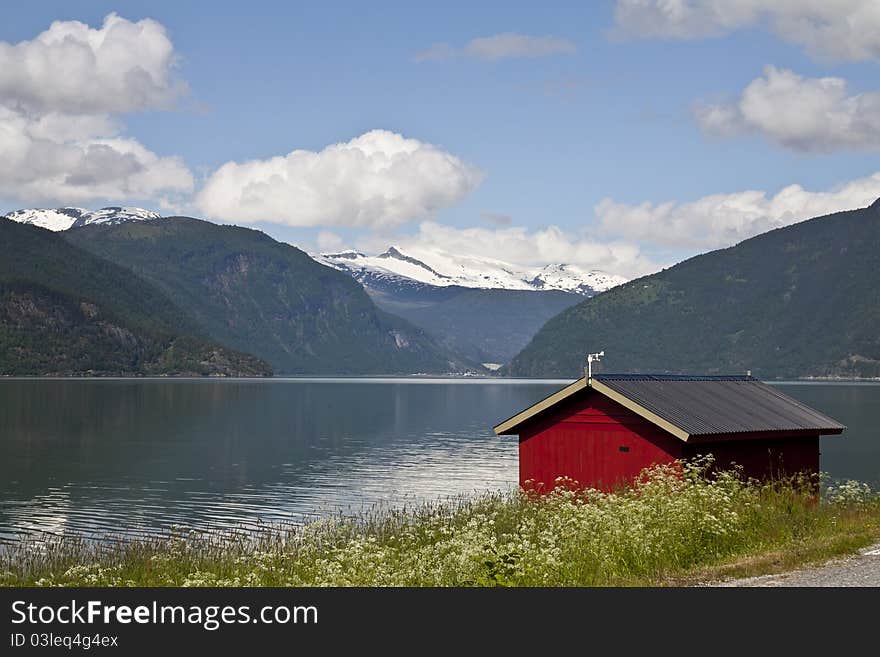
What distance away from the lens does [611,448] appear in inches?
1225

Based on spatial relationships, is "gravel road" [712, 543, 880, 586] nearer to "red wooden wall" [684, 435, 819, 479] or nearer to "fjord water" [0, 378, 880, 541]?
"red wooden wall" [684, 435, 819, 479]

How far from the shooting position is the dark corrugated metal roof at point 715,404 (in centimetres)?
3008

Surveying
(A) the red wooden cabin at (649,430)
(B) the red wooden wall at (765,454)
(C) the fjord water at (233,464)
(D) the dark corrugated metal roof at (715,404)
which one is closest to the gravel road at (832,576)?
(A) the red wooden cabin at (649,430)

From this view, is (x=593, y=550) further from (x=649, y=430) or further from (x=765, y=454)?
(x=765, y=454)

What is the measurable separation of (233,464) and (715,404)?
148 ft

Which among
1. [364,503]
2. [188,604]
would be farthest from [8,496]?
[188,604]

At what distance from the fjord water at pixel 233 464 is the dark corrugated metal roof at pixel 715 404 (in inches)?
743

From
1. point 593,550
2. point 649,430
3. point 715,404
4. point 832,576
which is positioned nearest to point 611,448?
point 649,430

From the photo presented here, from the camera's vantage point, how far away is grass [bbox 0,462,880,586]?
714 inches

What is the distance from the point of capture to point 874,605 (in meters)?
14.0

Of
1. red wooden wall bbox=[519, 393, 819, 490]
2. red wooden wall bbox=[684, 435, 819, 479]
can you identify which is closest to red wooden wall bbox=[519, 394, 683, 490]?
red wooden wall bbox=[519, 393, 819, 490]

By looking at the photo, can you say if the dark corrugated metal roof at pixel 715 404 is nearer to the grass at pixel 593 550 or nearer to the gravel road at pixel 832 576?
the grass at pixel 593 550

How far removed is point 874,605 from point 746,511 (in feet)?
30.8

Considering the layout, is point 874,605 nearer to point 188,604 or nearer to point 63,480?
point 188,604
